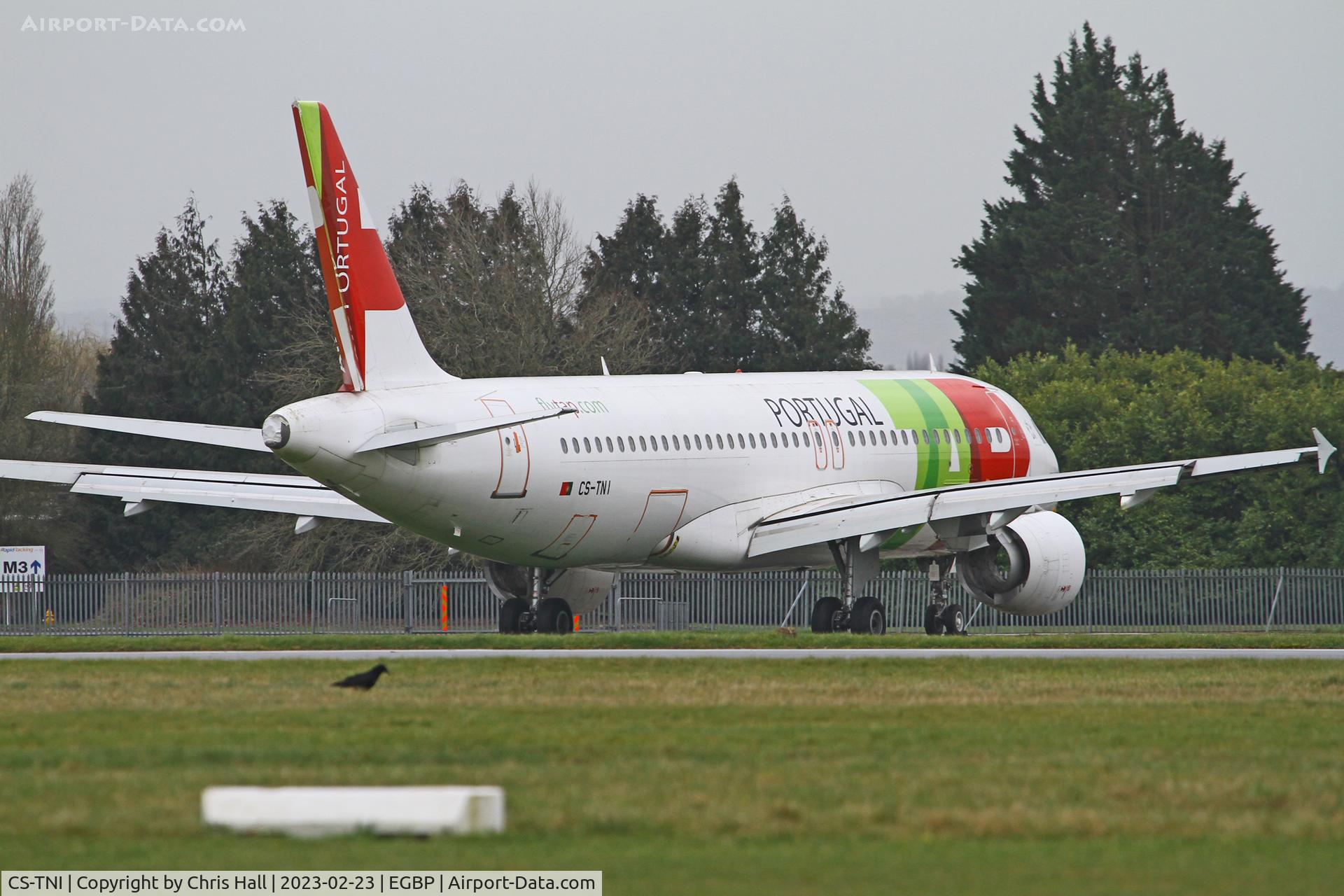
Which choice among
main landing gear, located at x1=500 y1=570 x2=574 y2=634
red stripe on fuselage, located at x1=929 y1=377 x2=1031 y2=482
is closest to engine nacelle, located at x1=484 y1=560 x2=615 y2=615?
main landing gear, located at x1=500 y1=570 x2=574 y2=634

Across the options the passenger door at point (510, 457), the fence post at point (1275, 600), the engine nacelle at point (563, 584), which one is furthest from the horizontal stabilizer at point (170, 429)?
the fence post at point (1275, 600)

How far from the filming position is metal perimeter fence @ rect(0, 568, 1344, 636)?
152ft

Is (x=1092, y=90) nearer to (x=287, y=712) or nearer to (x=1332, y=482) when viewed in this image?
(x=1332, y=482)

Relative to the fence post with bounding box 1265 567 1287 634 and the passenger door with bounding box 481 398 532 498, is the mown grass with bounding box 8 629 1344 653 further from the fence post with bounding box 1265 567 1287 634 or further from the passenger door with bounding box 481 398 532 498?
the fence post with bounding box 1265 567 1287 634

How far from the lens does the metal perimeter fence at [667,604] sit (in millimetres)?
46375

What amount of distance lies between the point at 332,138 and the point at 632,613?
888 inches

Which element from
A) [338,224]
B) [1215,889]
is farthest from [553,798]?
[338,224]

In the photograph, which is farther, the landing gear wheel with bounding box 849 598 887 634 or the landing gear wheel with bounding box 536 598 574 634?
the landing gear wheel with bounding box 536 598 574 634

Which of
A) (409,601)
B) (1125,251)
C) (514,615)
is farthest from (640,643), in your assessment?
(1125,251)

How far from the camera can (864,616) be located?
32.9m

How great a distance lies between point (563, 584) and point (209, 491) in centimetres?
581

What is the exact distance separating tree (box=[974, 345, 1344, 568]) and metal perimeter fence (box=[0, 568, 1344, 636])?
522cm

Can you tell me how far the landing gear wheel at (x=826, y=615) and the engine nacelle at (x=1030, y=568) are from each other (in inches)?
103

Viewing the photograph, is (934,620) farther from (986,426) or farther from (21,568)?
(21,568)
